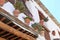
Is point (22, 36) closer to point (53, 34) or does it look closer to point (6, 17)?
point (6, 17)

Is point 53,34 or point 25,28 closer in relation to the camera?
point 25,28

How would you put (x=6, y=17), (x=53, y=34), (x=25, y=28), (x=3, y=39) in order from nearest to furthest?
(x=6, y=17) → (x=3, y=39) → (x=25, y=28) → (x=53, y=34)

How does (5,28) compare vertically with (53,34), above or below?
below

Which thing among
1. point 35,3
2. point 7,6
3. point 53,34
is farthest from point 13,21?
point 53,34

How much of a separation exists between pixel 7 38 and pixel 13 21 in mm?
385

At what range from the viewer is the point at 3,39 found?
11.4 feet

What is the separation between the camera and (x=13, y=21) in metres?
3.26

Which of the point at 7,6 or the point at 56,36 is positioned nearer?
the point at 7,6

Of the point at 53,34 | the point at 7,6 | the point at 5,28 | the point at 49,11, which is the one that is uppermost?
the point at 49,11

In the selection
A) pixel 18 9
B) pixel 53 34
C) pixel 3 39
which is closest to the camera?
pixel 3 39

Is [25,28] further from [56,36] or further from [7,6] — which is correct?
[56,36]

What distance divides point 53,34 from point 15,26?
447 cm

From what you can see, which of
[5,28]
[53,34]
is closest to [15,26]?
[5,28]

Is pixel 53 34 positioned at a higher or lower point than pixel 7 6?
higher
